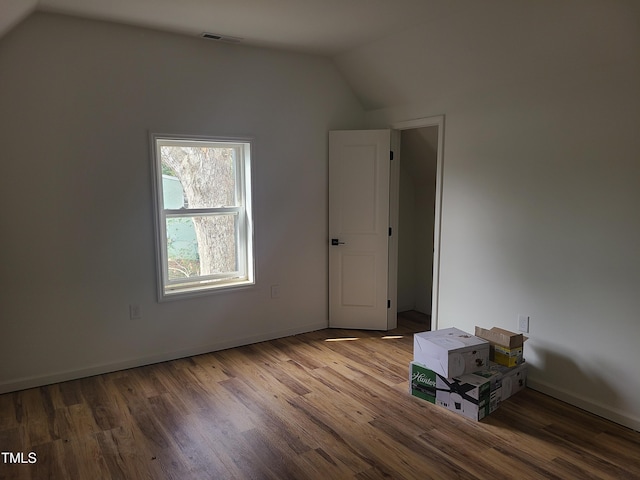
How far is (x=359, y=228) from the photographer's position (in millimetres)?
4555

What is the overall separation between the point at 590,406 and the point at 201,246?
Result: 313cm

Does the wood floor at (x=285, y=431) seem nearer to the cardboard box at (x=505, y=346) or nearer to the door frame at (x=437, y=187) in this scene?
the cardboard box at (x=505, y=346)

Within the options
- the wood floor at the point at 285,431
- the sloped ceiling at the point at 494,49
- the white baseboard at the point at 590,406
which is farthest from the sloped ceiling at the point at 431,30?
the wood floor at the point at 285,431

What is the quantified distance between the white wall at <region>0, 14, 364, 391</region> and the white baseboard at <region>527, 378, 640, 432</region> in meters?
2.26

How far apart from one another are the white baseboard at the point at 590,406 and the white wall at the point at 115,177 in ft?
7.43

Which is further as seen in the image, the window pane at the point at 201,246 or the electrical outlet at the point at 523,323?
the window pane at the point at 201,246

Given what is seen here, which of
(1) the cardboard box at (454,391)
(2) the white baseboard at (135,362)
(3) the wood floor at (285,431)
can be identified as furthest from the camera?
(2) the white baseboard at (135,362)

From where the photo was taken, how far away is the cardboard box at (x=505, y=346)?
126 inches

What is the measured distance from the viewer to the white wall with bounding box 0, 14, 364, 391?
10.6 ft

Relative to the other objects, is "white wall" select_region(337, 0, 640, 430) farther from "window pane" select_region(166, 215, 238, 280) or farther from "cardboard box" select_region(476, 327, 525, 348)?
"window pane" select_region(166, 215, 238, 280)

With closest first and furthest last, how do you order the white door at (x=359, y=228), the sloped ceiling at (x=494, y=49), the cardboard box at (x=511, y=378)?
the sloped ceiling at (x=494, y=49) < the cardboard box at (x=511, y=378) < the white door at (x=359, y=228)

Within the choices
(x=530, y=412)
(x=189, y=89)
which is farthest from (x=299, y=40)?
(x=530, y=412)

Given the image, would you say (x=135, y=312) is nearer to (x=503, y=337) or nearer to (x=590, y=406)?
(x=503, y=337)

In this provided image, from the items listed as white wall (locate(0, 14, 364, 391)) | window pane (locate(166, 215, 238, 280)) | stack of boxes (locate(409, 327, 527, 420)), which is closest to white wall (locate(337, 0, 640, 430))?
stack of boxes (locate(409, 327, 527, 420))
